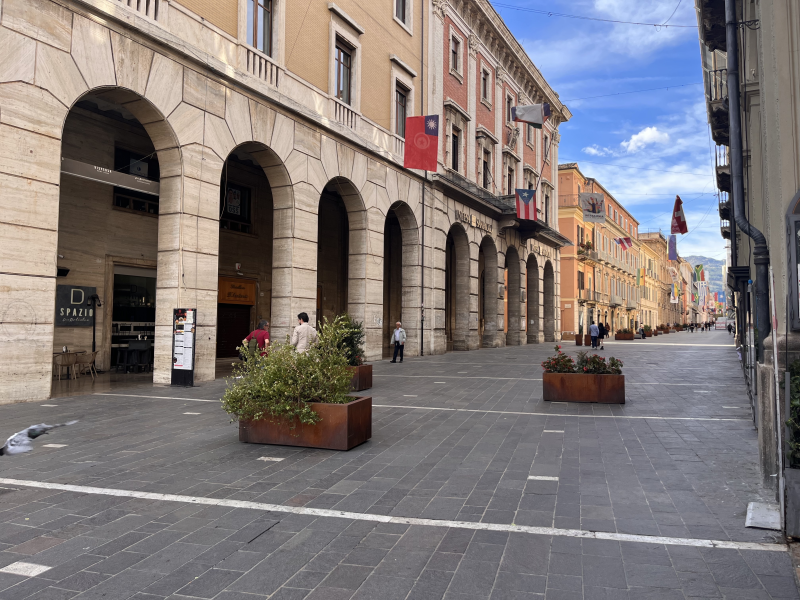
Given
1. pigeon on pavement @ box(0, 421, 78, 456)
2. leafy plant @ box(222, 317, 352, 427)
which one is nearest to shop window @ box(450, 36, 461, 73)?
leafy plant @ box(222, 317, 352, 427)

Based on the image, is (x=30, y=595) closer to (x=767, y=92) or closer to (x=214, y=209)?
(x=767, y=92)

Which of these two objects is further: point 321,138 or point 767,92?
point 321,138

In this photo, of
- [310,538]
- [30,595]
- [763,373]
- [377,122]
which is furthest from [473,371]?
[30,595]

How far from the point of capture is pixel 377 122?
67.8 ft

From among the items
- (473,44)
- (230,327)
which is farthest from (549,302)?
(230,327)

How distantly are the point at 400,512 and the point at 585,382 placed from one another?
670 cm

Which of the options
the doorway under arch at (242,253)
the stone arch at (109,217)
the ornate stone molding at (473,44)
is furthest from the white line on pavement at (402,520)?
the ornate stone molding at (473,44)

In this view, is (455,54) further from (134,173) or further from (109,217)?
(109,217)

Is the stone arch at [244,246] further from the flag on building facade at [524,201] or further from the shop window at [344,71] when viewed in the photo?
the flag on building facade at [524,201]

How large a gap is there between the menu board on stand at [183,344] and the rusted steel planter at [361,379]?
3593mm

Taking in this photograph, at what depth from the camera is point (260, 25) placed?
1554 centimetres

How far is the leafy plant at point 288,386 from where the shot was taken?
6535 millimetres

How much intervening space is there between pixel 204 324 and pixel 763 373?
36.6ft

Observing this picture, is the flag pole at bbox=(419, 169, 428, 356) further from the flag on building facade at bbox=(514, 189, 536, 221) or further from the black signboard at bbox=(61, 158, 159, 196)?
the black signboard at bbox=(61, 158, 159, 196)
